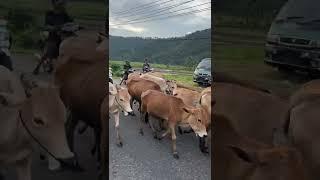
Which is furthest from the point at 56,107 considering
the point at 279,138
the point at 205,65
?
the point at 279,138

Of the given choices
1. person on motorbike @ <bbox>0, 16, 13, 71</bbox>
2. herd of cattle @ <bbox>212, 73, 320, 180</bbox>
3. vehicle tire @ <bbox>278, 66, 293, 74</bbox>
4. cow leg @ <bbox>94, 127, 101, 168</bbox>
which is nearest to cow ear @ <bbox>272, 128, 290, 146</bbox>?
herd of cattle @ <bbox>212, 73, 320, 180</bbox>

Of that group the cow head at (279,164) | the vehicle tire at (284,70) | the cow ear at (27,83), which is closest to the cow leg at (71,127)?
the cow ear at (27,83)

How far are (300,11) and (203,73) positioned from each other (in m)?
0.48

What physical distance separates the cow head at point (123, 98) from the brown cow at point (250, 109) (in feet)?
1.46

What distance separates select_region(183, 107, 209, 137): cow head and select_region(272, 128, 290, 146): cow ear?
32cm

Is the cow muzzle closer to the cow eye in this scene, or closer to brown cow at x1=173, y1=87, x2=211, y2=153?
the cow eye

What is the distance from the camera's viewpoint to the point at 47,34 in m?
1.90

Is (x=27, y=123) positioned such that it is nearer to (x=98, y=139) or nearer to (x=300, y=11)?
(x=98, y=139)

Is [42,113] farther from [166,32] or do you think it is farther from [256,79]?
[256,79]

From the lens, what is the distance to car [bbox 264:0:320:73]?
171 centimetres

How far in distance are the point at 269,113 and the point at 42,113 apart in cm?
96

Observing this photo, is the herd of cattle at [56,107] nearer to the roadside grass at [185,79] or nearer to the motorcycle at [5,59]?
the motorcycle at [5,59]

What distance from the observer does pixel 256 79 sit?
1802 mm

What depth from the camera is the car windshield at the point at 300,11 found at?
5.58 feet
